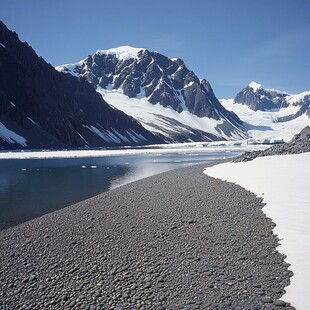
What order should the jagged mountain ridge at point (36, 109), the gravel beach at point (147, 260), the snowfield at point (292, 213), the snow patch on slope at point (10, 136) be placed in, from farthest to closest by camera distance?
the jagged mountain ridge at point (36, 109) < the snow patch on slope at point (10, 136) < the gravel beach at point (147, 260) < the snowfield at point (292, 213)

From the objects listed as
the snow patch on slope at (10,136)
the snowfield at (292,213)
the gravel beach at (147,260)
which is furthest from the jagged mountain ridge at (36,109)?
the gravel beach at (147,260)

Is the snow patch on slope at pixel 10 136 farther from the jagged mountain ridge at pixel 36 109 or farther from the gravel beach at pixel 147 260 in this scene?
the gravel beach at pixel 147 260

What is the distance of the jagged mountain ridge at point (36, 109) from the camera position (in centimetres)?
11738

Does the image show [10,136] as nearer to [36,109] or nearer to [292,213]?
[36,109]

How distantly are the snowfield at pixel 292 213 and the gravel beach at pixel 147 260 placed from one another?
297 mm

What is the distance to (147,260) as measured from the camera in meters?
9.76

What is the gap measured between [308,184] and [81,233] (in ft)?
44.8

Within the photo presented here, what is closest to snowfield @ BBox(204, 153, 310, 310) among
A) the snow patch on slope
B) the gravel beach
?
the gravel beach

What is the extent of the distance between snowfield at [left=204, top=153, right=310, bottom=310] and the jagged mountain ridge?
327 feet

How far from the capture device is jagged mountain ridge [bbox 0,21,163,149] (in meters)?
117

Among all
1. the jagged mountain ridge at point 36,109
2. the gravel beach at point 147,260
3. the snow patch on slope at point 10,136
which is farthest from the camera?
the jagged mountain ridge at point 36,109

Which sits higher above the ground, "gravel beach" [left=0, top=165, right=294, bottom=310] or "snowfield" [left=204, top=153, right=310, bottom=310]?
"snowfield" [left=204, top=153, right=310, bottom=310]

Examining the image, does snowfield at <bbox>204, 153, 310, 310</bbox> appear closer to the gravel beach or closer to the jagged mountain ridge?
the gravel beach

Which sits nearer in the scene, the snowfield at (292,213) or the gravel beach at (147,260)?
the snowfield at (292,213)
